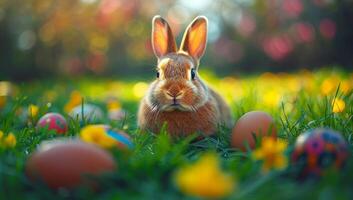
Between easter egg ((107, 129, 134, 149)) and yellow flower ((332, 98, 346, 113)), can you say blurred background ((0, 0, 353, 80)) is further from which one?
easter egg ((107, 129, 134, 149))

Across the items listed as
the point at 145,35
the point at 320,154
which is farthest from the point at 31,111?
the point at 145,35

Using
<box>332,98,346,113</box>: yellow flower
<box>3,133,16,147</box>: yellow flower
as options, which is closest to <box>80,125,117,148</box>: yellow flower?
Result: <box>3,133,16,147</box>: yellow flower

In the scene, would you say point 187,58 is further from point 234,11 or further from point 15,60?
point 234,11

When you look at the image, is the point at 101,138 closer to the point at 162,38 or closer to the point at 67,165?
the point at 67,165

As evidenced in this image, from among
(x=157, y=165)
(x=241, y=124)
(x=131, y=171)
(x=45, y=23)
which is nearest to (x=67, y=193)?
(x=131, y=171)

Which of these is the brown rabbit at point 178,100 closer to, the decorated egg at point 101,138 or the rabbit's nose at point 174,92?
the rabbit's nose at point 174,92

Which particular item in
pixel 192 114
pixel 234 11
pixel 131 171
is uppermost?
pixel 234 11
